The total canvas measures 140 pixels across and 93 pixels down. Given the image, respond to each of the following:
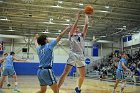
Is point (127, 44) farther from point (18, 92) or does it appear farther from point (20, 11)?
point (18, 92)

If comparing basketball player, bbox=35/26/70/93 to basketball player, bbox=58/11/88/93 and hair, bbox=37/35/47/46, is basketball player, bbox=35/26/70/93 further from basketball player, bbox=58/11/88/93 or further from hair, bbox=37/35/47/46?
basketball player, bbox=58/11/88/93

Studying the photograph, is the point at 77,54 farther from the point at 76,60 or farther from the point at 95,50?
the point at 95,50

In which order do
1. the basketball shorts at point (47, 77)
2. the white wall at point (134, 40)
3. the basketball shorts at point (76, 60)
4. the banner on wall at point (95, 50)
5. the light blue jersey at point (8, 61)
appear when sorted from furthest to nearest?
the banner on wall at point (95, 50)
the white wall at point (134, 40)
the light blue jersey at point (8, 61)
the basketball shorts at point (76, 60)
the basketball shorts at point (47, 77)

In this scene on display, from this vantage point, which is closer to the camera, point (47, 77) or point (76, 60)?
point (47, 77)

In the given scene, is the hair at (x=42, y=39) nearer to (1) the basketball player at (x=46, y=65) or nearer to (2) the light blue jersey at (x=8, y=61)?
(1) the basketball player at (x=46, y=65)

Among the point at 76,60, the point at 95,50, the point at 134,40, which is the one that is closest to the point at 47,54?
the point at 76,60

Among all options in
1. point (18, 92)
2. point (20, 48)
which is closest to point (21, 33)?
point (20, 48)

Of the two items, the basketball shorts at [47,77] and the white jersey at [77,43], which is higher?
the white jersey at [77,43]

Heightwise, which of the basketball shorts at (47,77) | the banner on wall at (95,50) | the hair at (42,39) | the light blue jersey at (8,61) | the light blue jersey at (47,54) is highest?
the hair at (42,39)

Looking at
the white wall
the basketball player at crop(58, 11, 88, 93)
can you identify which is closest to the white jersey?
the basketball player at crop(58, 11, 88, 93)

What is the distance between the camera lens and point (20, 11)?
25984 mm

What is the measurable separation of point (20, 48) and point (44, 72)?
36.8 meters

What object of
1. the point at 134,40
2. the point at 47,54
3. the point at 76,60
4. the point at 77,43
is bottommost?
the point at 134,40

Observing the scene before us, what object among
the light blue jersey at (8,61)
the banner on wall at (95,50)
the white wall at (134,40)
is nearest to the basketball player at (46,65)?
the light blue jersey at (8,61)
